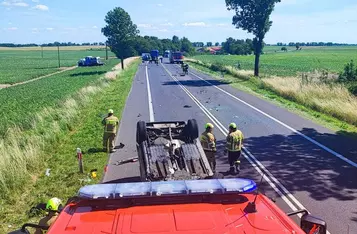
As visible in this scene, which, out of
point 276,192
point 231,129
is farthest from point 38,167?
point 276,192

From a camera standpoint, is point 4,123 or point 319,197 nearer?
point 319,197

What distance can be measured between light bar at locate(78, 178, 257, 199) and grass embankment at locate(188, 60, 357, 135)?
13819mm

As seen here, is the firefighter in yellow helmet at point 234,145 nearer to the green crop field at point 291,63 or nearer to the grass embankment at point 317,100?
the grass embankment at point 317,100

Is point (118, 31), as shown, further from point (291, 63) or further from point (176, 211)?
point (176, 211)

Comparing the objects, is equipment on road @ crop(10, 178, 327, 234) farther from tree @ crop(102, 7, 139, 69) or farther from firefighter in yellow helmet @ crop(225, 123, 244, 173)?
tree @ crop(102, 7, 139, 69)

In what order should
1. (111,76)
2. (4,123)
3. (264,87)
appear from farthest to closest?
(111,76), (264,87), (4,123)

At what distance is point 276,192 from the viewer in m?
9.69

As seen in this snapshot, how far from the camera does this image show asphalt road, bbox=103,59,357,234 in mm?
9203

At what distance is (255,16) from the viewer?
38.6 meters

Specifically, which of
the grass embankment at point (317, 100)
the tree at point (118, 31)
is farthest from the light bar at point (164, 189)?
the tree at point (118, 31)

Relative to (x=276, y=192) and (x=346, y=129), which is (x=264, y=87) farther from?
(x=276, y=192)

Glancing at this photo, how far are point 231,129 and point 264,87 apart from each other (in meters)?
22.5

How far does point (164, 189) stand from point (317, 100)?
20.6 meters

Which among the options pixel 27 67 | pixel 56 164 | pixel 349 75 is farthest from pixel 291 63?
pixel 56 164
